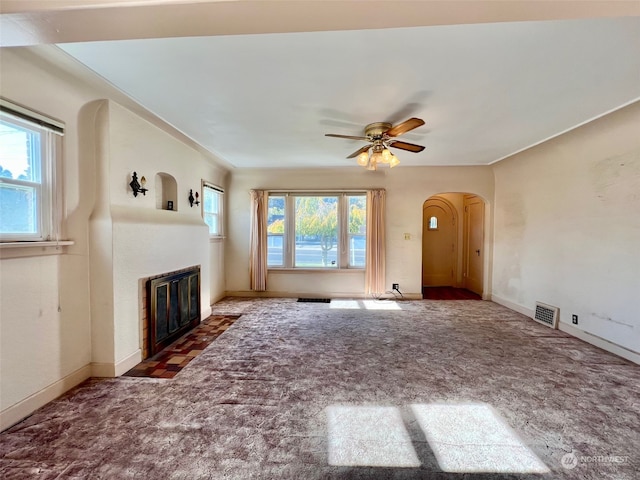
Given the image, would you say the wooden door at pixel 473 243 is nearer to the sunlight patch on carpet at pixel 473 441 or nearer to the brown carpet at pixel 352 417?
the brown carpet at pixel 352 417

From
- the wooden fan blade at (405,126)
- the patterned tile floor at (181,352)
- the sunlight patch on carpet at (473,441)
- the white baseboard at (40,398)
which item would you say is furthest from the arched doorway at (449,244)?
the white baseboard at (40,398)

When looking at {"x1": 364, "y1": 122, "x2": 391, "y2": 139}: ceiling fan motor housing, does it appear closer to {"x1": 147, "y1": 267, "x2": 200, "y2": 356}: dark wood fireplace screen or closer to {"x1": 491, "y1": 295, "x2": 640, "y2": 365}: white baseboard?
{"x1": 147, "y1": 267, "x2": 200, "y2": 356}: dark wood fireplace screen

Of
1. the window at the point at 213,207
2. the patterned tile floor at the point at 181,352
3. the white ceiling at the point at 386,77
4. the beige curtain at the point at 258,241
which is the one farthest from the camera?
the beige curtain at the point at 258,241

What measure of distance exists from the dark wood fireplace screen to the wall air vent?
5.08 meters

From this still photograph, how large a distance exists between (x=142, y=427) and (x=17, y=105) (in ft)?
7.93

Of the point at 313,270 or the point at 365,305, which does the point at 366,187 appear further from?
the point at 365,305

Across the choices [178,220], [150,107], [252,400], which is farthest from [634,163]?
[178,220]

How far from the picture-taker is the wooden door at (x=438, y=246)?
21.5 feet

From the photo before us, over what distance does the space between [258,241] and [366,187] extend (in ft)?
8.07

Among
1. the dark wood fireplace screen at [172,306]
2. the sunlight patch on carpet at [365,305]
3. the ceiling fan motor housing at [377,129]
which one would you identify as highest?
the ceiling fan motor housing at [377,129]

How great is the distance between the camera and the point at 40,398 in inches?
78.5

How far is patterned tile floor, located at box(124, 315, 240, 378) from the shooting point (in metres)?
2.54

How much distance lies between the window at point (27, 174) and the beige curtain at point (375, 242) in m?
4.42

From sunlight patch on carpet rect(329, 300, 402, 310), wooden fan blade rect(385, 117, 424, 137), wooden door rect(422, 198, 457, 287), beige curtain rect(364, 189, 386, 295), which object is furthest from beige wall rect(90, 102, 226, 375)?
wooden door rect(422, 198, 457, 287)
